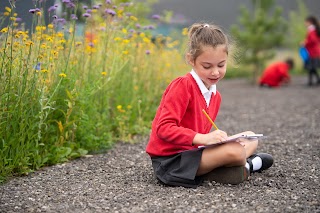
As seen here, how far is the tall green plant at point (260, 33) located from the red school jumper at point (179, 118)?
8.69 meters

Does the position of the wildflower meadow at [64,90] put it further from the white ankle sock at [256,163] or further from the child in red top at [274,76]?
the child in red top at [274,76]

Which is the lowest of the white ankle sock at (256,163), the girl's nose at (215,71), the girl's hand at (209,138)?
the white ankle sock at (256,163)

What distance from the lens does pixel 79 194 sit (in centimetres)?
349

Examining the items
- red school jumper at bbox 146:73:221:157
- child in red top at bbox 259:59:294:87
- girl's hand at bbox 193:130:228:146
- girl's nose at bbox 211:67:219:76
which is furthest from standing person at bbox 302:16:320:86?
girl's hand at bbox 193:130:228:146

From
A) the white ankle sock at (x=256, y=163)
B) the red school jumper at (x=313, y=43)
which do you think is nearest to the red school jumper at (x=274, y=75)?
the red school jumper at (x=313, y=43)

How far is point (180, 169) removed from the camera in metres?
3.61

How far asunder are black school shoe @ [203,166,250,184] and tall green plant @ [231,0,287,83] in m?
8.66

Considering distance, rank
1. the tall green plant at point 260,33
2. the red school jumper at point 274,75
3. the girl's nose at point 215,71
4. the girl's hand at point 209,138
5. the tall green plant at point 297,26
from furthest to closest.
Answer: the tall green plant at point 297,26, the tall green plant at point 260,33, the red school jumper at point 274,75, the girl's nose at point 215,71, the girl's hand at point 209,138

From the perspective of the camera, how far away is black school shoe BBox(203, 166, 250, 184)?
3652 millimetres

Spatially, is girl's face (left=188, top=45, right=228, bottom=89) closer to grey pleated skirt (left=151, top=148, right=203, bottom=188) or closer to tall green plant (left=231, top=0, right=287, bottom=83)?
grey pleated skirt (left=151, top=148, right=203, bottom=188)

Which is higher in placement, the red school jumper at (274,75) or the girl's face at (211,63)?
the girl's face at (211,63)

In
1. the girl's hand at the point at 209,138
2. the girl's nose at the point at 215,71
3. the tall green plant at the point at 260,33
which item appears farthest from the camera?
the tall green plant at the point at 260,33

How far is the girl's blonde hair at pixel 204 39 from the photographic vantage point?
3.54 metres

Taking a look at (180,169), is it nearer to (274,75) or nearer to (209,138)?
(209,138)
